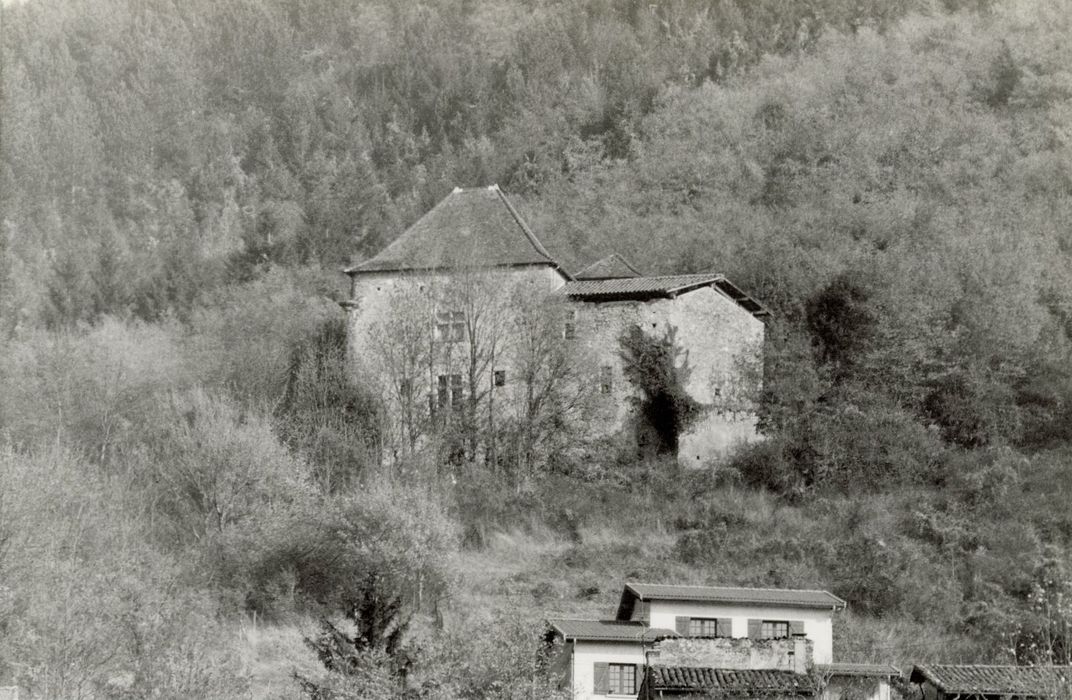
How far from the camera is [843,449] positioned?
137 feet

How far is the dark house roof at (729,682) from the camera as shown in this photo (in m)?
26.0

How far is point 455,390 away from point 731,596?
46.9 feet

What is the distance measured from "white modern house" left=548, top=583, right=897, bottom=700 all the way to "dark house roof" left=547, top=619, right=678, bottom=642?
21 mm

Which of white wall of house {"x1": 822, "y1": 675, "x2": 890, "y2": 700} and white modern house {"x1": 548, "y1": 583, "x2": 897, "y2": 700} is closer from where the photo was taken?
white modern house {"x1": 548, "y1": 583, "x2": 897, "y2": 700}

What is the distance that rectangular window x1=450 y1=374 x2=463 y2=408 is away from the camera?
43.9 metres

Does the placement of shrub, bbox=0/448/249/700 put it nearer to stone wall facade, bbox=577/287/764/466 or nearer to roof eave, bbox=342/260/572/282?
roof eave, bbox=342/260/572/282

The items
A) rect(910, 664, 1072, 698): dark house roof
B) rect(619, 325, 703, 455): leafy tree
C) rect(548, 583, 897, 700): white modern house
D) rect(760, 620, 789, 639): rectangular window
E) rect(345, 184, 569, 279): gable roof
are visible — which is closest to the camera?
rect(910, 664, 1072, 698): dark house roof

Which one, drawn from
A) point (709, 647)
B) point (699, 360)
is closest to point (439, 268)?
point (699, 360)

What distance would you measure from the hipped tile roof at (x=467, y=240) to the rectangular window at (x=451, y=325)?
5.24 feet

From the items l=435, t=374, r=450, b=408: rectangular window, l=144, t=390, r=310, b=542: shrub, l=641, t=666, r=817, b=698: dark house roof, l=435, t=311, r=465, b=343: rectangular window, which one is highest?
l=435, t=311, r=465, b=343: rectangular window

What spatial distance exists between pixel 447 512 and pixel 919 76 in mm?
42118

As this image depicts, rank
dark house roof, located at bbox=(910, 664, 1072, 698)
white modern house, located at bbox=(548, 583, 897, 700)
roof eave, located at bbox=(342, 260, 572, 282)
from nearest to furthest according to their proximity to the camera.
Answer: dark house roof, located at bbox=(910, 664, 1072, 698) → white modern house, located at bbox=(548, 583, 897, 700) → roof eave, located at bbox=(342, 260, 572, 282)

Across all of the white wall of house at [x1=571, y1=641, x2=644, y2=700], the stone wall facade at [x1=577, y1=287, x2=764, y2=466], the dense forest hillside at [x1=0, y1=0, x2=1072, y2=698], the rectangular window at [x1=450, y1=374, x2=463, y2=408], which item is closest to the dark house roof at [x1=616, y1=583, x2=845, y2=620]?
the white wall of house at [x1=571, y1=641, x2=644, y2=700]

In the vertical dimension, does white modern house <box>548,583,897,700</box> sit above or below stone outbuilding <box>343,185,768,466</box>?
below
